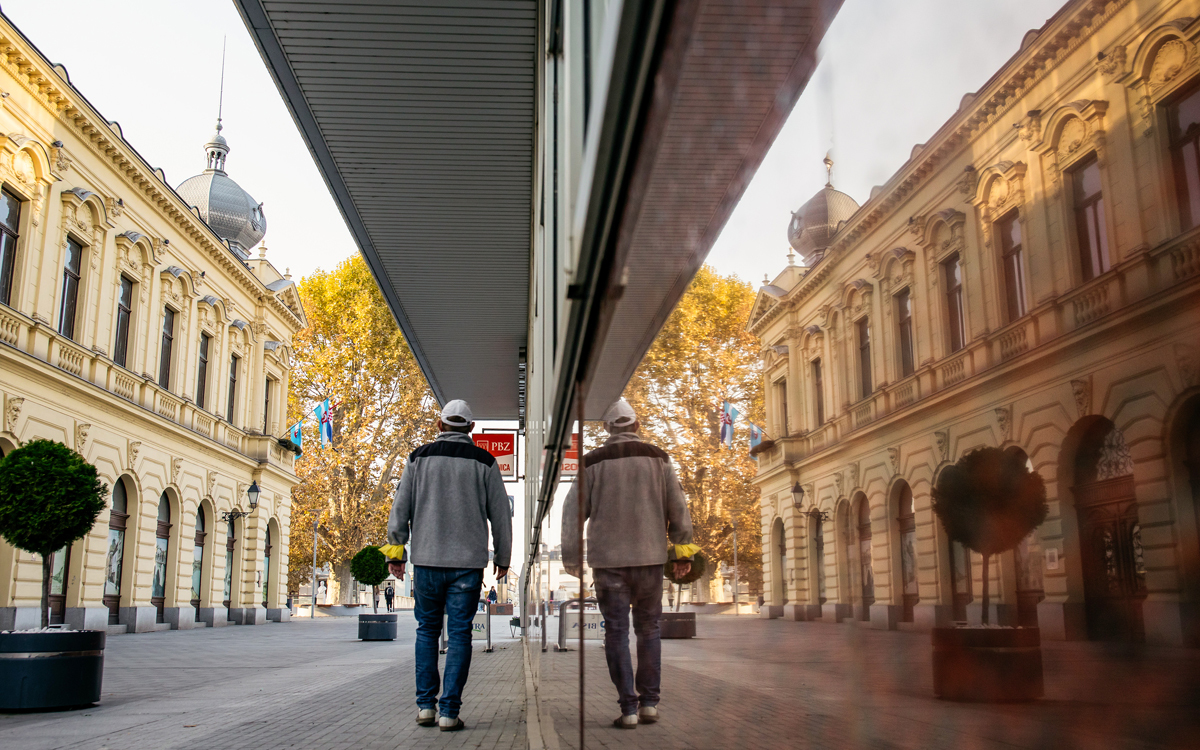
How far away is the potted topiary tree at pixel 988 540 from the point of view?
737 millimetres

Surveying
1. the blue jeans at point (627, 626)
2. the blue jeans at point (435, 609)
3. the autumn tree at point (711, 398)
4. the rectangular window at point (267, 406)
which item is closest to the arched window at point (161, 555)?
the rectangular window at point (267, 406)

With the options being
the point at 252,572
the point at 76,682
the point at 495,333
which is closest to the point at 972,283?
the point at 76,682

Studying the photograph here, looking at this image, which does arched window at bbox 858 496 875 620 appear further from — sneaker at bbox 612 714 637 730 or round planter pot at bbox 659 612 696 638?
sneaker at bbox 612 714 637 730

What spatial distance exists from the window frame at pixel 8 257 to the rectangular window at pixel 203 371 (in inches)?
404

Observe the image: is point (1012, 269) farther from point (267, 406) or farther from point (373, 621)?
point (267, 406)

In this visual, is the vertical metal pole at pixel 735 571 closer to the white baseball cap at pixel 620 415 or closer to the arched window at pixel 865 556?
the white baseball cap at pixel 620 415

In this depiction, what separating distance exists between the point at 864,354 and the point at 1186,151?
1.24 ft

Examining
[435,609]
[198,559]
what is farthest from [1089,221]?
[198,559]

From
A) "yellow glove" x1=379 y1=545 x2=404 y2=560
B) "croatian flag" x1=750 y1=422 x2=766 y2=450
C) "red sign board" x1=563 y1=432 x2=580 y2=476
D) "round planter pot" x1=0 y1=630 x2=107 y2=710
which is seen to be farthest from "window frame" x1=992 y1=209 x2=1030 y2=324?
"round planter pot" x1=0 y1=630 x2=107 y2=710

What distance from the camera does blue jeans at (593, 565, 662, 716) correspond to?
2.59 meters

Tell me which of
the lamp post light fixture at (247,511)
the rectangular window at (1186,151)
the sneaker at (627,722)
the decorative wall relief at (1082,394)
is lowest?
the sneaker at (627,722)

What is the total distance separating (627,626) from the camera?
9.14 feet

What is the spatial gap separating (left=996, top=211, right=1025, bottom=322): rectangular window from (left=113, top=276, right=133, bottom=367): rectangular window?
78.7ft

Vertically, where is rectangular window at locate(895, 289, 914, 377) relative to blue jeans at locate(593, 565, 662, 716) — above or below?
above
